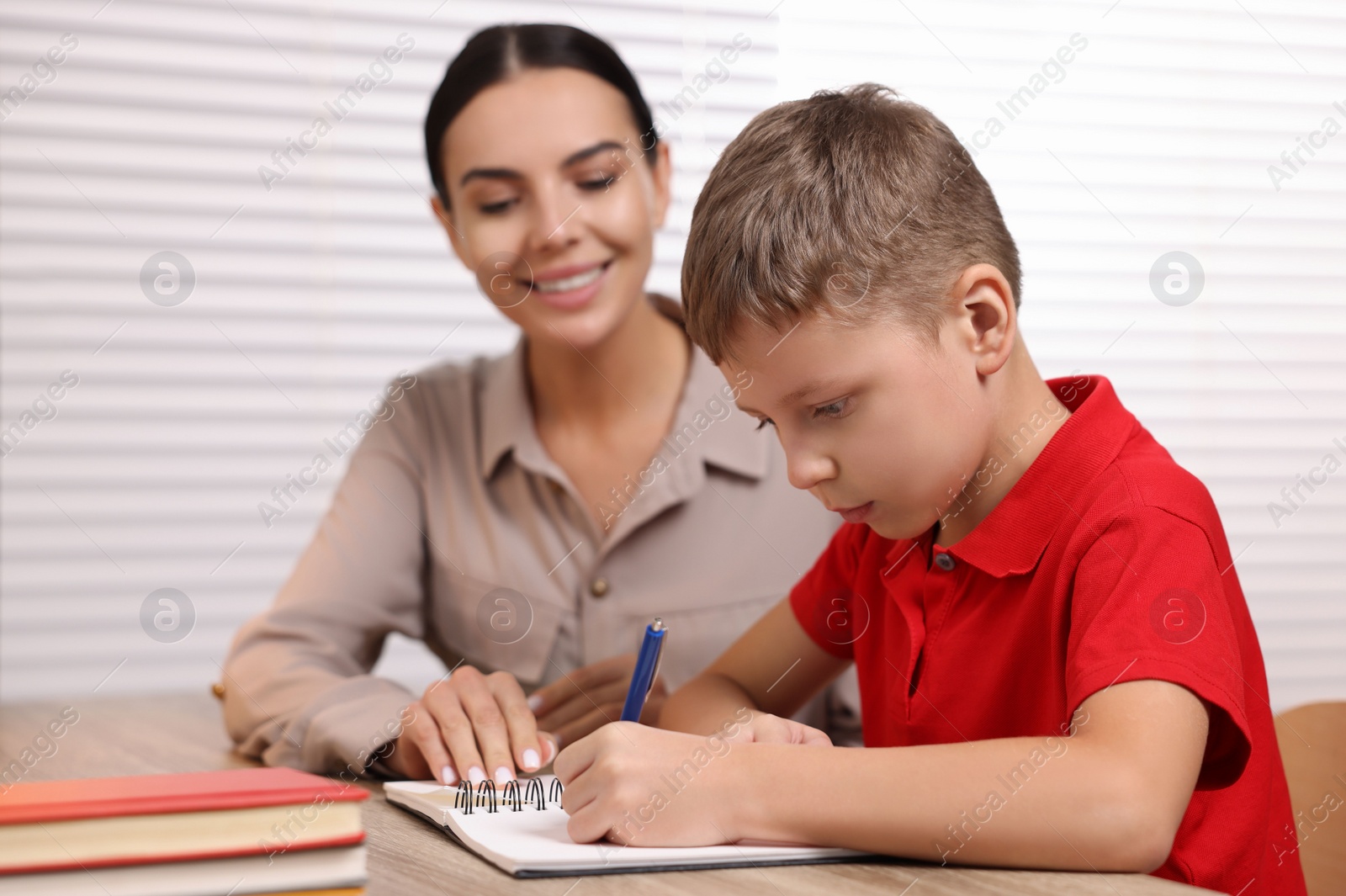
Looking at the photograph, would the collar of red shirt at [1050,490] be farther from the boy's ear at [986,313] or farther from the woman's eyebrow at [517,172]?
A: the woman's eyebrow at [517,172]

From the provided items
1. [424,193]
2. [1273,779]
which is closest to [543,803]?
[1273,779]

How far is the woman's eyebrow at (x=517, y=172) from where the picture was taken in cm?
134

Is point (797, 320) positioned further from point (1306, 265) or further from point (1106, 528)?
point (1306, 265)

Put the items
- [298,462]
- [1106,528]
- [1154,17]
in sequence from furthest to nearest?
[1154,17]
[298,462]
[1106,528]

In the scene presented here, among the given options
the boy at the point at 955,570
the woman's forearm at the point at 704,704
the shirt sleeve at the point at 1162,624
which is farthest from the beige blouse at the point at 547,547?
the shirt sleeve at the point at 1162,624

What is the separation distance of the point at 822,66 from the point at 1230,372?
3.61 ft

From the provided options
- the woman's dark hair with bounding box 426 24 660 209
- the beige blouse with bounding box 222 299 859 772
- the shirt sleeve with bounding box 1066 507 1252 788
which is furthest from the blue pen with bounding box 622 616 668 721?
the woman's dark hair with bounding box 426 24 660 209

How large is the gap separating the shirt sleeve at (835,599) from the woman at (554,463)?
0.82 feet

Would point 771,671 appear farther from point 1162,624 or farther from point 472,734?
point 1162,624

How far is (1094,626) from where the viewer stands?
757 millimetres

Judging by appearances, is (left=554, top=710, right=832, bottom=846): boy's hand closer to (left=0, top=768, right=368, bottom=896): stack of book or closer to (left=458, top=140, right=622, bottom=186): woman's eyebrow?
(left=0, top=768, right=368, bottom=896): stack of book

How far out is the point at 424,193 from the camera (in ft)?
7.13

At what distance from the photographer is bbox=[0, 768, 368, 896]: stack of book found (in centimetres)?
57

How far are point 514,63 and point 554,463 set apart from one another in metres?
0.49
